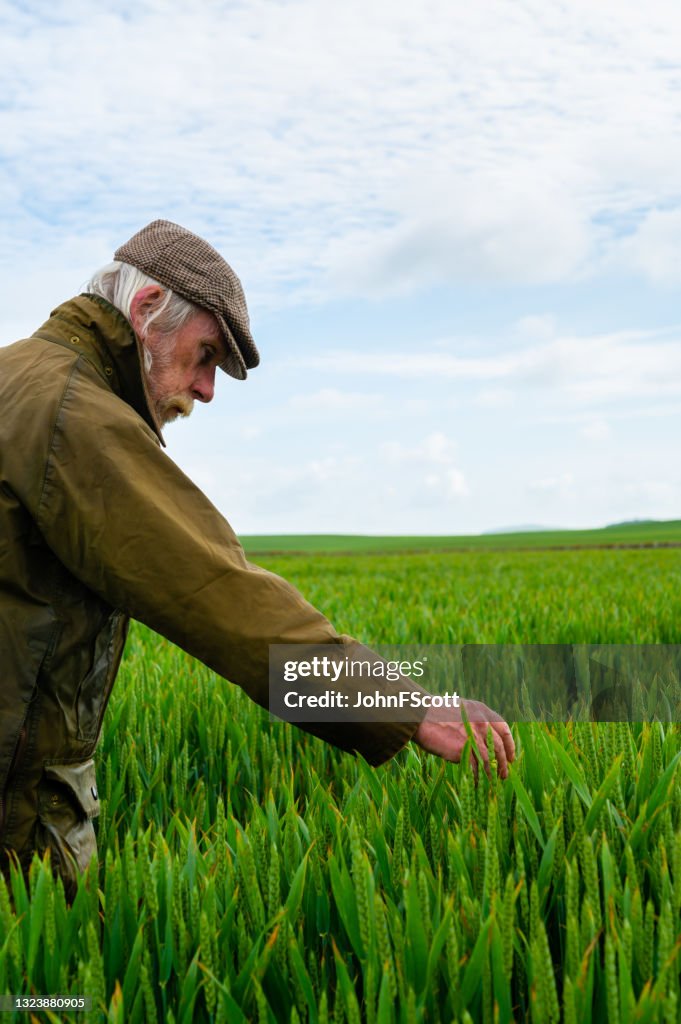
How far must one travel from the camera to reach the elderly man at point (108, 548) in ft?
5.87

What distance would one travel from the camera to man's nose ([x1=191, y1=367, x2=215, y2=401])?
7.70ft

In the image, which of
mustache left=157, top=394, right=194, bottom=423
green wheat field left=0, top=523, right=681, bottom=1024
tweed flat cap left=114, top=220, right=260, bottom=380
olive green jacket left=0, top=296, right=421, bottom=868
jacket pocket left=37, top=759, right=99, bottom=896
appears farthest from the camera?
mustache left=157, top=394, right=194, bottom=423

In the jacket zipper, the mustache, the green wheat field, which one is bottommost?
the green wheat field

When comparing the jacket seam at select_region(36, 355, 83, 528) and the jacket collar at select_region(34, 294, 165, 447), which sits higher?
the jacket collar at select_region(34, 294, 165, 447)

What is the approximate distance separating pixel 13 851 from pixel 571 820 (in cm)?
122

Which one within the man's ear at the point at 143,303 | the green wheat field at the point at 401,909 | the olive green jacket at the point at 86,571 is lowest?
the green wheat field at the point at 401,909

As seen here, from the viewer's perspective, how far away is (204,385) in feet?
7.75

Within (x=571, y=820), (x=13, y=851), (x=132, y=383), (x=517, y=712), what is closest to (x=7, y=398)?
(x=132, y=383)

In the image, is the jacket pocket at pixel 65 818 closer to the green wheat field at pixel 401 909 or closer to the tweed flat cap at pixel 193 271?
the green wheat field at pixel 401 909

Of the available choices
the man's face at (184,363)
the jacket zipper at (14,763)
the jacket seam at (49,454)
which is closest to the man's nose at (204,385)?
the man's face at (184,363)

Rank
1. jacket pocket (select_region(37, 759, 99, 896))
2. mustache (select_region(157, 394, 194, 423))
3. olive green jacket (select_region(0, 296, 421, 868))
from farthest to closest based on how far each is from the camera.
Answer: mustache (select_region(157, 394, 194, 423)), jacket pocket (select_region(37, 759, 99, 896)), olive green jacket (select_region(0, 296, 421, 868))

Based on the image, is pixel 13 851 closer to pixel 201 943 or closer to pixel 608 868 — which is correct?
pixel 201 943

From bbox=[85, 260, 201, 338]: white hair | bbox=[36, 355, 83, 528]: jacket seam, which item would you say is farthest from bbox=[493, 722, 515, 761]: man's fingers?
bbox=[85, 260, 201, 338]: white hair

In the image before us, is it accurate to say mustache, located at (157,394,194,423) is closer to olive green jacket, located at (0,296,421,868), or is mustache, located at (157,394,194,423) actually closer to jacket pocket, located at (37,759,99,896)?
olive green jacket, located at (0,296,421,868)
